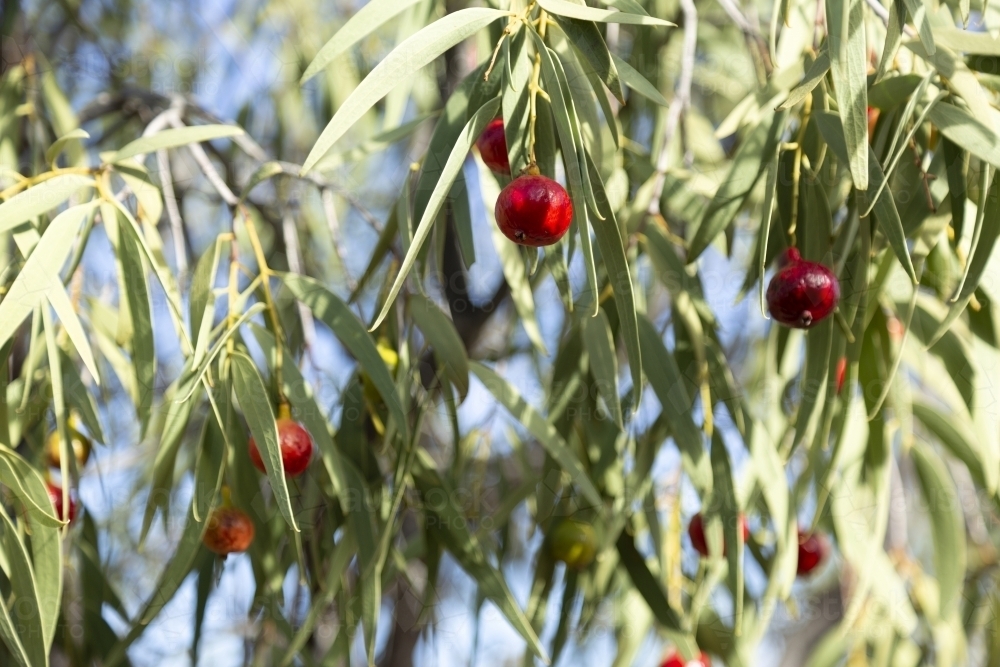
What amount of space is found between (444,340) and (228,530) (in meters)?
0.33

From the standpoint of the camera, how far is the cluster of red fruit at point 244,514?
109 centimetres

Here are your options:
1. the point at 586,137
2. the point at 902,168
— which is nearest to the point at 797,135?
the point at 902,168

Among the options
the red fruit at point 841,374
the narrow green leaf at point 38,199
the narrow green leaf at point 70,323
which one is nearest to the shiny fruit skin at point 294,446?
the narrow green leaf at point 70,323

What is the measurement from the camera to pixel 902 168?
3.50ft

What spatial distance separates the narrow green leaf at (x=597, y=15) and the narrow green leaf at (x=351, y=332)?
1.35 ft

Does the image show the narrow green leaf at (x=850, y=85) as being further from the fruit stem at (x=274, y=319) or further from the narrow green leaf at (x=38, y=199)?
the narrow green leaf at (x=38, y=199)

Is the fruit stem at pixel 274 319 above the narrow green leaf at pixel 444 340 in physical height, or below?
above

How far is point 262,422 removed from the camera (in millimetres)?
916

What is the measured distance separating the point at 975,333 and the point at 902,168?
263mm

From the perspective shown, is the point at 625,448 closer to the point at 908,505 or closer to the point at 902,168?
the point at 902,168

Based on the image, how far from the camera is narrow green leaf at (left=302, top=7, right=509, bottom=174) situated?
770mm

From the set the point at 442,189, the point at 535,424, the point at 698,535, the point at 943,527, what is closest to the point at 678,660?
the point at 698,535

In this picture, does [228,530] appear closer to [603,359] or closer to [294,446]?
[294,446]

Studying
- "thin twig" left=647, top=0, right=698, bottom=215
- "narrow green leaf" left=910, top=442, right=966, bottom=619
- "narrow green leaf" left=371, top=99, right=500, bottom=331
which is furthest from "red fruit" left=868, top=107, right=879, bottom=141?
"narrow green leaf" left=910, top=442, right=966, bottom=619
